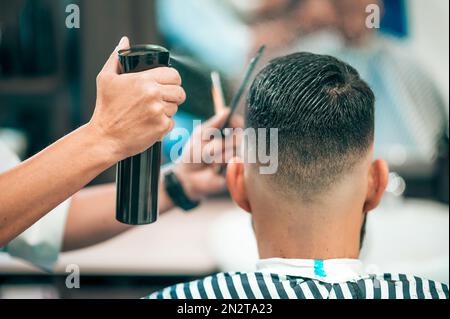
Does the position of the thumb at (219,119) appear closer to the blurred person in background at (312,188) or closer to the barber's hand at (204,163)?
the barber's hand at (204,163)

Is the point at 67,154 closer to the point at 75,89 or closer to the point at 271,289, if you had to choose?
the point at 271,289

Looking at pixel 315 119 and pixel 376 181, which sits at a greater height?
pixel 315 119

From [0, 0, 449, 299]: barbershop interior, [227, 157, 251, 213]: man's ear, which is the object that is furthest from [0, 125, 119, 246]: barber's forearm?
[0, 0, 449, 299]: barbershop interior

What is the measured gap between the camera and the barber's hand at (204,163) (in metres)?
1.57

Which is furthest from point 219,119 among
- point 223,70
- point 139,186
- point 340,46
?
point 340,46

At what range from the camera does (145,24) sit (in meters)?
2.21

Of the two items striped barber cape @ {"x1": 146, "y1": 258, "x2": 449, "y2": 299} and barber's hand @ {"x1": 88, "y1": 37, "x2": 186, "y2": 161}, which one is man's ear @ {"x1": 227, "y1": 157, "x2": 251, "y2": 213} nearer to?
striped barber cape @ {"x1": 146, "y1": 258, "x2": 449, "y2": 299}

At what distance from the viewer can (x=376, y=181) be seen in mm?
1272

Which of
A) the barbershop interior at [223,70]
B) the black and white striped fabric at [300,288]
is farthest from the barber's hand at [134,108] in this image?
the barbershop interior at [223,70]

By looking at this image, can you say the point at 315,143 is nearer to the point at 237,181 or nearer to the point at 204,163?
the point at 237,181

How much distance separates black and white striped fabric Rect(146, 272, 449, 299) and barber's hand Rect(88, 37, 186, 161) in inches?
14.6

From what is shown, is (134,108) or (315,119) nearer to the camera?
(134,108)

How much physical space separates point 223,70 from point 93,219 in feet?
2.24

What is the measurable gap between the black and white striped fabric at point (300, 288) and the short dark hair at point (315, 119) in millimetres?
185
